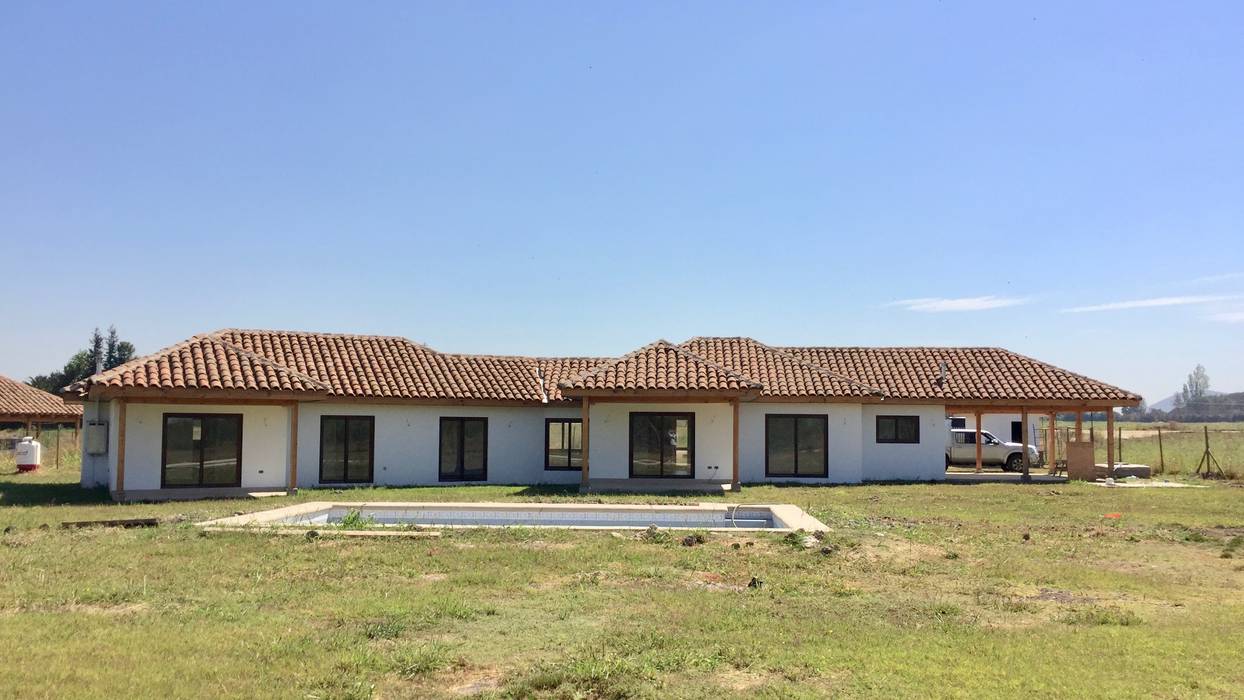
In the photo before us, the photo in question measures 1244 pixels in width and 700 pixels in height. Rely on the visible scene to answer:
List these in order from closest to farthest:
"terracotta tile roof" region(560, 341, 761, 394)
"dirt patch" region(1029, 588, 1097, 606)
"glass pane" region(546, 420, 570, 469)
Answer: "dirt patch" region(1029, 588, 1097, 606), "terracotta tile roof" region(560, 341, 761, 394), "glass pane" region(546, 420, 570, 469)

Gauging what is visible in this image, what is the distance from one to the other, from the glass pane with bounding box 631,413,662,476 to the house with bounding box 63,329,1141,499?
4cm

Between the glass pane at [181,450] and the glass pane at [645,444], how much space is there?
33.8 feet

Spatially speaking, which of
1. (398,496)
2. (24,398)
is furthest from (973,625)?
(24,398)

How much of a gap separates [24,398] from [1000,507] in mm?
32925

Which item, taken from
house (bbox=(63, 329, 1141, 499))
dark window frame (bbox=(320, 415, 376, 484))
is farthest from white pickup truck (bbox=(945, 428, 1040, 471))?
dark window frame (bbox=(320, 415, 376, 484))

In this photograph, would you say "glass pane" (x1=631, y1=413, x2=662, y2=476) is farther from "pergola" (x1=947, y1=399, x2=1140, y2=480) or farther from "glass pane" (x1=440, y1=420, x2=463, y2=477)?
"pergola" (x1=947, y1=399, x2=1140, y2=480)

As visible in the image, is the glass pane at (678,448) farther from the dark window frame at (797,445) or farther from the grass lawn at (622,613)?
the grass lawn at (622,613)

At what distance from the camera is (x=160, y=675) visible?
6.40 meters

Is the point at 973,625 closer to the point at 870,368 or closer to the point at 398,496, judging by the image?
the point at 398,496

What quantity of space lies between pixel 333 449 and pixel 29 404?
16587mm

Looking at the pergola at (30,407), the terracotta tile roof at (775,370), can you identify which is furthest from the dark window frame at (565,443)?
the pergola at (30,407)

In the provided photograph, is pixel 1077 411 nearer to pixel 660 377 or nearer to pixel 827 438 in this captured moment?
pixel 827 438

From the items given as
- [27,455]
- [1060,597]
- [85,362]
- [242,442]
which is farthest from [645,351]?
[85,362]

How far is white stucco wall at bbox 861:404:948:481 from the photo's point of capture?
1036 inches
